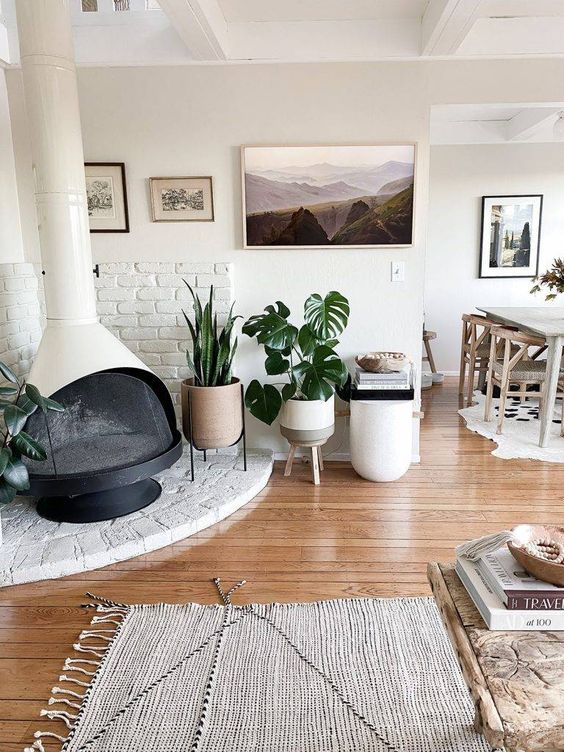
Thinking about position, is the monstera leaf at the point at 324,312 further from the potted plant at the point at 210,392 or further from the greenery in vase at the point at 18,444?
the greenery in vase at the point at 18,444

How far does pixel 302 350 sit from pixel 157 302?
0.89 meters

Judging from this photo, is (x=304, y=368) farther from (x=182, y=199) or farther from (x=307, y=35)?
(x=307, y=35)

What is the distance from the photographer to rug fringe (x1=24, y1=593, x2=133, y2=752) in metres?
1.62

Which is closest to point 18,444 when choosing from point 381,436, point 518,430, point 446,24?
point 381,436

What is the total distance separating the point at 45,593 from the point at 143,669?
0.64 metres

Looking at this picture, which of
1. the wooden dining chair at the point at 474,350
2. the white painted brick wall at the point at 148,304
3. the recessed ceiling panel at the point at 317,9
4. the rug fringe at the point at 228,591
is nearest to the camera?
the rug fringe at the point at 228,591

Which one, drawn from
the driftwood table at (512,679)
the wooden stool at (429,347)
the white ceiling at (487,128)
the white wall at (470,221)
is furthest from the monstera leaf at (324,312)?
the white wall at (470,221)

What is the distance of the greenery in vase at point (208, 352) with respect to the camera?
311cm

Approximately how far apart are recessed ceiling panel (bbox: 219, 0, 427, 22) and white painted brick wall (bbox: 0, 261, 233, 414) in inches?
49.5

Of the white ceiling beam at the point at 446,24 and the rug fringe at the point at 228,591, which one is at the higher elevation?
the white ceiling beam at the point at 446,24

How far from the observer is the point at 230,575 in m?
2.41

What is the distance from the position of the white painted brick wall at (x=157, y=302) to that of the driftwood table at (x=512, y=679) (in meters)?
2.41

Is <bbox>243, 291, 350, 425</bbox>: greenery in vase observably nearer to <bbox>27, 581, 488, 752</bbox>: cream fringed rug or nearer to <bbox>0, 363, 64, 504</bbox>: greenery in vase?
<bbox>0, 363, 64, 504</bbox>: greenery in vase

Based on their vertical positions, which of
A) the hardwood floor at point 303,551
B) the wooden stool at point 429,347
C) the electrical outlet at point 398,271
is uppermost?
the electrical outlet at point 398,271
